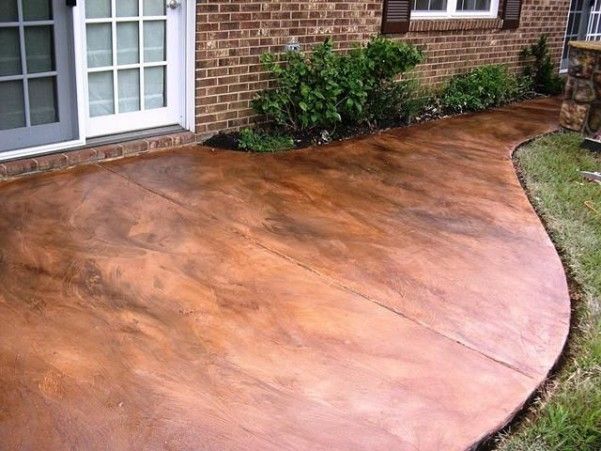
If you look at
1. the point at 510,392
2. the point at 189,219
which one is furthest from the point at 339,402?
the point at 189,219

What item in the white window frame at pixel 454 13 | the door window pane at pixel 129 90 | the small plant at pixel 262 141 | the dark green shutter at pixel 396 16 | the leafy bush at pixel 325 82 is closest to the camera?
the door window pane at pixel 129 90

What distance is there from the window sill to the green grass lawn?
5.73ft

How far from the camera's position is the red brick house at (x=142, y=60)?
4676 mm

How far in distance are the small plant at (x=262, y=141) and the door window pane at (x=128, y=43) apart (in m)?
0.98

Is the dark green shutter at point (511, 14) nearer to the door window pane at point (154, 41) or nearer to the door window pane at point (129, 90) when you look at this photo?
the door window pane at point (154, 41)

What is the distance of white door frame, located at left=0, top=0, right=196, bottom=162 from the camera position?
4.76m

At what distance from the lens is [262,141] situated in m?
5.71

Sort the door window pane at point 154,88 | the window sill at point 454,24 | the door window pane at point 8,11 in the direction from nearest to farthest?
the door window pane at point 8,11 → the door window pane at point 154,88 → the window sill at point 454,24

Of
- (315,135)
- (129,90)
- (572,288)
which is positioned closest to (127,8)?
(129,90)

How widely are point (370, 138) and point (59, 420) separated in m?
4.29

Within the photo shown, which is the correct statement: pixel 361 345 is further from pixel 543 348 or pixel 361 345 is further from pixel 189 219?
pixel 189 219

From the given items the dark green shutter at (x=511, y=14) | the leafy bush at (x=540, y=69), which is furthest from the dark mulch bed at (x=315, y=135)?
the leafy bush at (x=540, y=69)

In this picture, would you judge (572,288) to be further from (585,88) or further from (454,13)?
(454,13)

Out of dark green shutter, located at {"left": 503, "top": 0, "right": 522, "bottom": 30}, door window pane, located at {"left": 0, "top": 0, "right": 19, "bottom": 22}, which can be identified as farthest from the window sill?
door window pane, located at {"left": 0, "top": 0, "right": 19, "bottom": 22}
